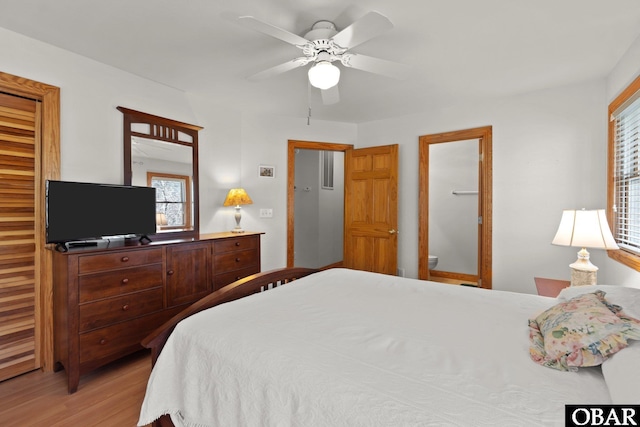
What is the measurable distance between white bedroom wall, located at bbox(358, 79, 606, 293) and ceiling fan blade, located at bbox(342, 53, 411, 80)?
1.86m

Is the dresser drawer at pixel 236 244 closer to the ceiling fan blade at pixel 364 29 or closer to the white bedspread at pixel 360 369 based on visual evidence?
the white bedspread at pixel 360 369

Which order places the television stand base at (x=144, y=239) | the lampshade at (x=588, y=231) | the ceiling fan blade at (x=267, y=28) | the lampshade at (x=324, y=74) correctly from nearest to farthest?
1. the ceiling fan blade at (x=267, y=28)
2. the lampshade at (x=324, y=74)
3. the lampshade at (x=588, y=231)
4. the television stand base at (x=144, y=239)

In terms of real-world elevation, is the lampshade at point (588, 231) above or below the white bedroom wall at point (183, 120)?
below

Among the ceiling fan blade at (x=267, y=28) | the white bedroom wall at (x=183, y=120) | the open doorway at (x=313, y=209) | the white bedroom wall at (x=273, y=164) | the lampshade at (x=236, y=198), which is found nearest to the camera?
the ceiling fan blade at (x=267, y=28)

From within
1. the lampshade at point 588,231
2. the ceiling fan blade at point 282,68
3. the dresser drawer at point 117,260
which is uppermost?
the ceiling fan blade at point 282,68

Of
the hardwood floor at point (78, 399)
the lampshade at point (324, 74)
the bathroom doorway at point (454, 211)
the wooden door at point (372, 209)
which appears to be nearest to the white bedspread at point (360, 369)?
the hardwood floor at point (78, 399)

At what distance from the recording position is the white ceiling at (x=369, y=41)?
183 cm

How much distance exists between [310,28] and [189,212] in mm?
2124

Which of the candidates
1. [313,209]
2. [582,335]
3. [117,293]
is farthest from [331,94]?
[313,209]

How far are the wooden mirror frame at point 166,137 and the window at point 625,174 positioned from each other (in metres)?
3.59

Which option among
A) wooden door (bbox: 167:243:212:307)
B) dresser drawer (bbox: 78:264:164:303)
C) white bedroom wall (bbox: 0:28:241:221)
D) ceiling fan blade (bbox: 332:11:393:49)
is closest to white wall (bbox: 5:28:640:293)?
white bedroom wall (bbox: 0:28:241:221)

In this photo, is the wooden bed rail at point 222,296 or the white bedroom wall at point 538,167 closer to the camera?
the wooden bed rail at point 222,296

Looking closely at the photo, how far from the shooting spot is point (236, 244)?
3.16m

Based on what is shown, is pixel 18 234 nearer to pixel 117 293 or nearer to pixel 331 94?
pixel 117 293
